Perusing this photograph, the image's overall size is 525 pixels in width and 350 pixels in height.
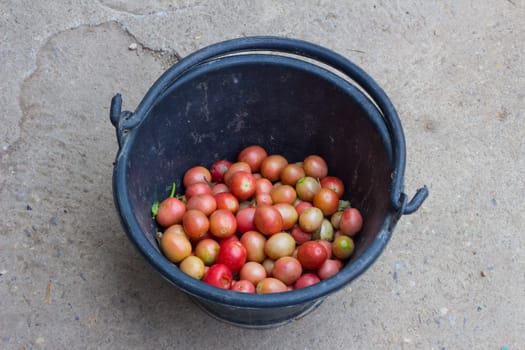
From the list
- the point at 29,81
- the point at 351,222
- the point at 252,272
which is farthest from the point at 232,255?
the point at 29,81

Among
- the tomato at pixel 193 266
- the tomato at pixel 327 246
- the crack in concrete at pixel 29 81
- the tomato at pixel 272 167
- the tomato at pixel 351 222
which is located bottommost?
the crack in concrete at pixel 29 81

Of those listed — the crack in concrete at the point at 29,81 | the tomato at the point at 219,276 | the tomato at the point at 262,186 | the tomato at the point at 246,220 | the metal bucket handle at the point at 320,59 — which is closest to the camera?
the metal bucket handle at the point at 320,59

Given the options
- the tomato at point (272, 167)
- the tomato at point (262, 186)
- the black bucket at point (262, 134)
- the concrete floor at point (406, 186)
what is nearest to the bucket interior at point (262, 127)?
the black bucket at point (262, 134)

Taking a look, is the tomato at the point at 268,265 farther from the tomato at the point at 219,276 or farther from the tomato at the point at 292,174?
the tomato at the point at 292,174

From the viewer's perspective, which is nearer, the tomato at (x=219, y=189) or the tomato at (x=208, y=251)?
the tomato at (x=208, y=251)

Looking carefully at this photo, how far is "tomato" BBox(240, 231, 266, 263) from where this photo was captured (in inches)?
74.2

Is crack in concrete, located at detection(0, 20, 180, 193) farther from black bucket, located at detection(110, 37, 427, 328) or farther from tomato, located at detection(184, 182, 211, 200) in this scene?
tomato, located at detection(184, 182, 211, 200)

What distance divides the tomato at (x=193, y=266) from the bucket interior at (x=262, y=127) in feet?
0.36

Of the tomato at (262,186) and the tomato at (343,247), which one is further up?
the tomato at (343,247)

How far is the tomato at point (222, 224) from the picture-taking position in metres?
1.86

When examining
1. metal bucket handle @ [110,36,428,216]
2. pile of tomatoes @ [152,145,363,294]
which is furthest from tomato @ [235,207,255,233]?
metal bucket handle @ [110,36,428,216]

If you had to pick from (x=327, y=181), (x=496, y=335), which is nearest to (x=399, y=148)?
(x=327, y=181)

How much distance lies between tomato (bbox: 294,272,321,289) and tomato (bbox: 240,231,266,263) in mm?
160

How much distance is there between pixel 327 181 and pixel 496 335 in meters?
0.85
